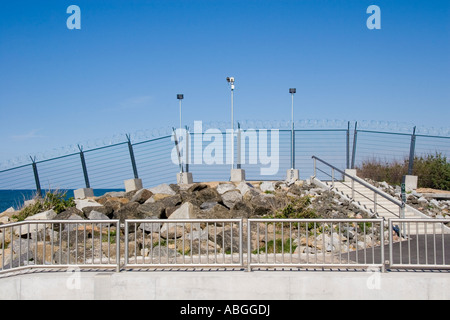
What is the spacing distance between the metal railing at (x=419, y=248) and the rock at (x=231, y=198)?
5.70 metres

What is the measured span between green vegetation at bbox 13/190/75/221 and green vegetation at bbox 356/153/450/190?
15.3m

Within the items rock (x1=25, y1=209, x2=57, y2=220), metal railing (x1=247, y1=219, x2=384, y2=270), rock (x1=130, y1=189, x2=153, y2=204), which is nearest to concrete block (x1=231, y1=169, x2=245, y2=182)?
rock (x1=130, y1=189, x2=153, y2=204)

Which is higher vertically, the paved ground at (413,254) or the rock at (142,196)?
the rock at (142,196)

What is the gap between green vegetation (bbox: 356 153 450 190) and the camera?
80.9 feet

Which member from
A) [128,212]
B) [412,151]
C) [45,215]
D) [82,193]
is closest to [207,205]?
[128,212]

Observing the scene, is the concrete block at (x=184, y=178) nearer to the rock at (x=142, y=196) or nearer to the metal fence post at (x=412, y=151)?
the rock at (x=142, y=196)

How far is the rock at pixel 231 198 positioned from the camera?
1811 centimetres

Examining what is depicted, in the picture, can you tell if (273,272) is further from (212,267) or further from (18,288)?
(18,288)

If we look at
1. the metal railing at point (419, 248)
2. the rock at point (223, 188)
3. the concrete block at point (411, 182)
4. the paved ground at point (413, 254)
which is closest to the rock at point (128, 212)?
the rock at point (223, 188)

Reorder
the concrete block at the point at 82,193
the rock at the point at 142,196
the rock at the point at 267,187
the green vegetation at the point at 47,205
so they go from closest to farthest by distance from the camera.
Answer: the green vegetation at the point at 47,205 → the rock at the point at 142,196 → the rock at the point at 267,187 → the concrete block at the point at 82,193

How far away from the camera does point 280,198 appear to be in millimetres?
17516

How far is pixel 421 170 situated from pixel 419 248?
12.7 meters

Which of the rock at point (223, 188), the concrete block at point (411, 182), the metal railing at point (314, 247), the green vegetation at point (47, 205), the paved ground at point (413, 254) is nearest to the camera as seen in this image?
the metal railing at point (314, 247)

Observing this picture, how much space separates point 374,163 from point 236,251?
15.6 m
